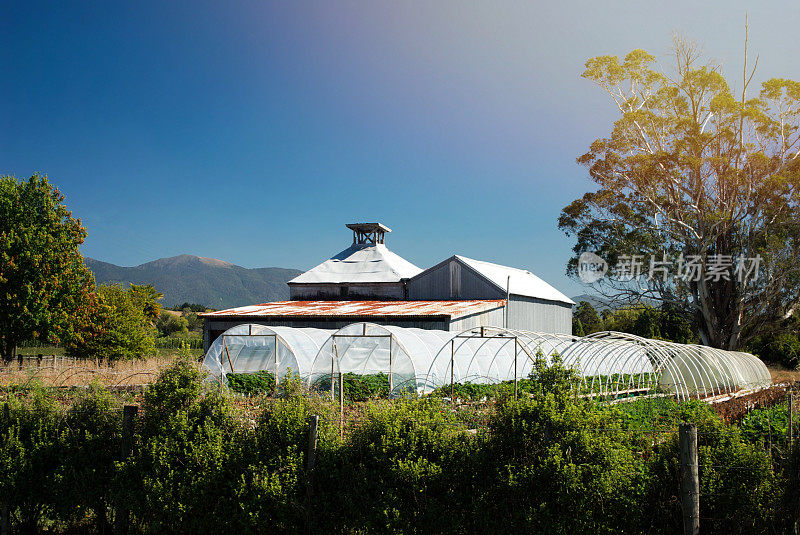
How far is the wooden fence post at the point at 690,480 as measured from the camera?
18.3 ft

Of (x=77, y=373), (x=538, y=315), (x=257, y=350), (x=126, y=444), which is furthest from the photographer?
(x=538, y=315)

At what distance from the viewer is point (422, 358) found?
60.6 ft

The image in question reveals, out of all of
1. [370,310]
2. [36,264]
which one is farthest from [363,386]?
[36,264]

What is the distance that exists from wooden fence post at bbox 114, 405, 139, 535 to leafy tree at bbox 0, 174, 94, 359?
865 inches

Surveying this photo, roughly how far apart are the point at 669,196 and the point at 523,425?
30915mm

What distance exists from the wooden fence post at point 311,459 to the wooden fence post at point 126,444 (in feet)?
8.55

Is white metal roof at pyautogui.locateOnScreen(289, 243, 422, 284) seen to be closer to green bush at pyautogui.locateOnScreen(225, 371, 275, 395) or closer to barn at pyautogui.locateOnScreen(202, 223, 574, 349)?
barn at pyautogui.locateOnScreen(202, 223, 574, 349)

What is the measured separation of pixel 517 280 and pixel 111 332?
2557 cm

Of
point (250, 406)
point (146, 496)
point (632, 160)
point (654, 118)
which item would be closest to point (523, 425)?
point (250, 406)

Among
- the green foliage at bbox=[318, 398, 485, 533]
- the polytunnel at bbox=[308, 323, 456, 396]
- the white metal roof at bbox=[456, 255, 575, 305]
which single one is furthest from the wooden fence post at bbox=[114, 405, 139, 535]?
the white metal roof at bbox=[456, 255, 575, 305]

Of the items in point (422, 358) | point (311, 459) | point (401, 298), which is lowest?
point (311, 459)

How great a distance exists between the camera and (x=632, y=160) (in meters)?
32.2

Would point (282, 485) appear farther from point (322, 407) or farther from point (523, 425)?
point (523, 425)

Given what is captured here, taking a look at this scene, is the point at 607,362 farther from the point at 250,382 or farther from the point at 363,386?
the point at 250,382
